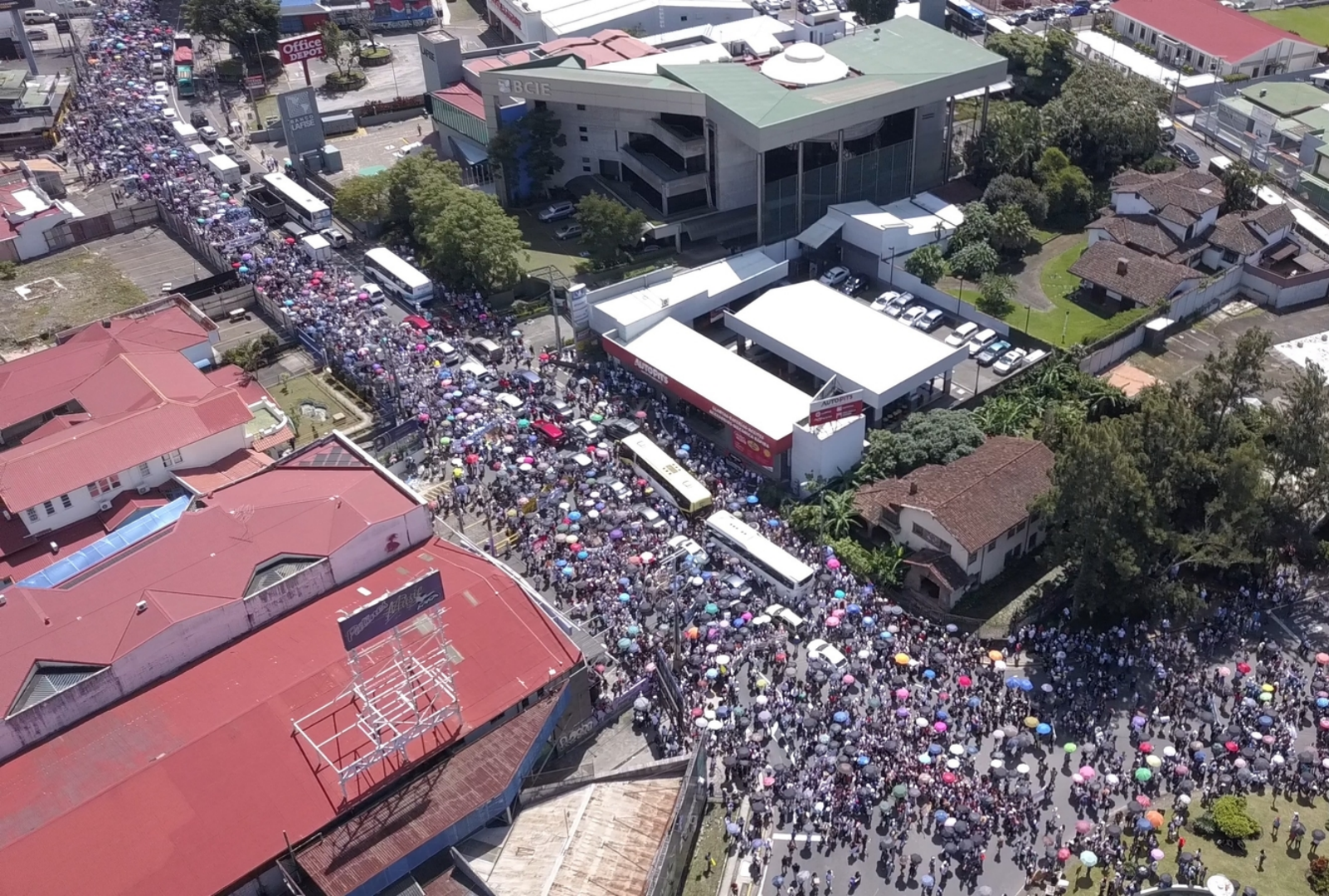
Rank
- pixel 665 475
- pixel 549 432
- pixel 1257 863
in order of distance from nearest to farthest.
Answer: pixel 1257 863 < pixel 665 475 < pixel 549 432

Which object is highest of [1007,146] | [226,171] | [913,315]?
[1007,146]

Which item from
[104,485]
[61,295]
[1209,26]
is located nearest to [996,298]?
[104,485]

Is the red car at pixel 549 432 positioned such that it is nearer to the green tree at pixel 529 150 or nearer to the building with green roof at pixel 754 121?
the building with green roof at pixel 754 121

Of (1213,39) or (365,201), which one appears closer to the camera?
(365,201)

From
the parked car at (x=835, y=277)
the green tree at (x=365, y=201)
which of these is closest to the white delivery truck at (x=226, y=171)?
the green tree at (x=365, y=201)

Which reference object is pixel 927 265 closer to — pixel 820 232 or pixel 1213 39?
pixel 820 232

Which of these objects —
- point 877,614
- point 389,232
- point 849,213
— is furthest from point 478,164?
point 877,614
